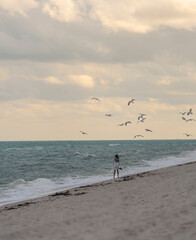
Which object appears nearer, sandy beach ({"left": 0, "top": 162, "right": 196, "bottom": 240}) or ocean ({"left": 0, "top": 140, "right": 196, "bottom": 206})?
sandy beach ({"left": 0, "top": 162, "right": 196, "bottom": 240})

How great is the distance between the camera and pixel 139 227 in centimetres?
899

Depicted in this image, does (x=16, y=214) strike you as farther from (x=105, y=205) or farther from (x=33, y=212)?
(x=105, y=205)

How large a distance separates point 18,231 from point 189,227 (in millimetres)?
4781

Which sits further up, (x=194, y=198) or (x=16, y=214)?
(x=194, y=198)

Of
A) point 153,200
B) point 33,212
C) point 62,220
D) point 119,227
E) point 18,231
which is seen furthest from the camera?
point 33,212

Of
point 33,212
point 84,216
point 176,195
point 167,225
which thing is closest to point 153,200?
point 176,195

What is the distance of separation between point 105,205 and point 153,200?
183 centimetres

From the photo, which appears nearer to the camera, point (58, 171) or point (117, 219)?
point (117, 219)

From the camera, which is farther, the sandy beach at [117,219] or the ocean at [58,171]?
the ocean at [58,171]

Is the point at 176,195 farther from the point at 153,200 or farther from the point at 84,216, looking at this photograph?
the point at 84,216

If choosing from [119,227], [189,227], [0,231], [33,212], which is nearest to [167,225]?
[189,227]

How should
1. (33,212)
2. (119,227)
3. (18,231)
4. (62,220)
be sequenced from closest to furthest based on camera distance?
(119,227) → (18,231) → (62,220) → (33,212)

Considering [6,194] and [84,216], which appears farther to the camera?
[6,194]

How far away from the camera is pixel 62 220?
11.0m
